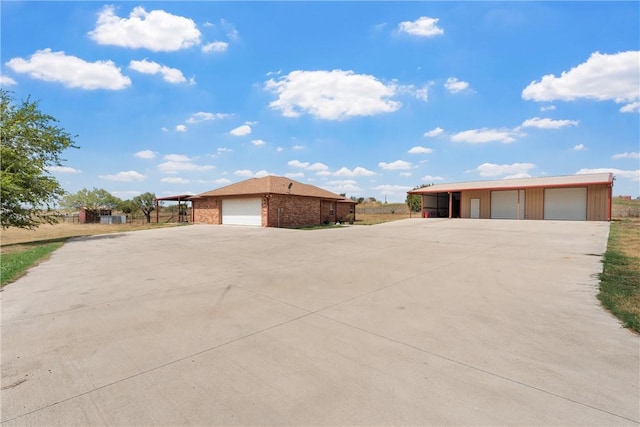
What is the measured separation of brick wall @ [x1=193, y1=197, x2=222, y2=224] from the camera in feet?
91.4

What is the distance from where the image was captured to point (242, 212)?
2592cm

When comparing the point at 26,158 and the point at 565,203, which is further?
the point at 565,203

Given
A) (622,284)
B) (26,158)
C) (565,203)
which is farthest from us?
(565,203)

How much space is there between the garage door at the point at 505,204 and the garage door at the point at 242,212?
65.0 feet

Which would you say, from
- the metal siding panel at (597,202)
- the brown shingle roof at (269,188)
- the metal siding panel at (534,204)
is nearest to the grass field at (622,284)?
the metal siding panel at (597,202)

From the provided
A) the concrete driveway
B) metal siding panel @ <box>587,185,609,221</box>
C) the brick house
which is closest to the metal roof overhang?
metal siding panel @ <box>587,185,609,221</box>

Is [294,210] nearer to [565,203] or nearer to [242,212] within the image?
[242,212]

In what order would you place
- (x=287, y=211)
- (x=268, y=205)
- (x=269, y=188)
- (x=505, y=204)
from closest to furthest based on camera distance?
(x=268, y=205) < (x=269, y=188) < (x=287, y=211) < (x=505, y=204)

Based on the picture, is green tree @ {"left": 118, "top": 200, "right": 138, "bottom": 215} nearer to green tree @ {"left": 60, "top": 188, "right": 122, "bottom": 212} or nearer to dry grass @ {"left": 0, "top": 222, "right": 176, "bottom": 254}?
green tree @ {"left": 60, "top": 188, "right": 122, "bottom": 212}

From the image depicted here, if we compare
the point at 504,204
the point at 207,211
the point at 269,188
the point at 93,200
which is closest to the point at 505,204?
the point at 504,204

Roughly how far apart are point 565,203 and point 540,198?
63.3 inches

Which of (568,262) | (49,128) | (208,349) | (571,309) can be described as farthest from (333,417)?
(49,128)

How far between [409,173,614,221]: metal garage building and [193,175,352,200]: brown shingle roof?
10973 mm

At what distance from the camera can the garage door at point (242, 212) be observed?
24698mm
